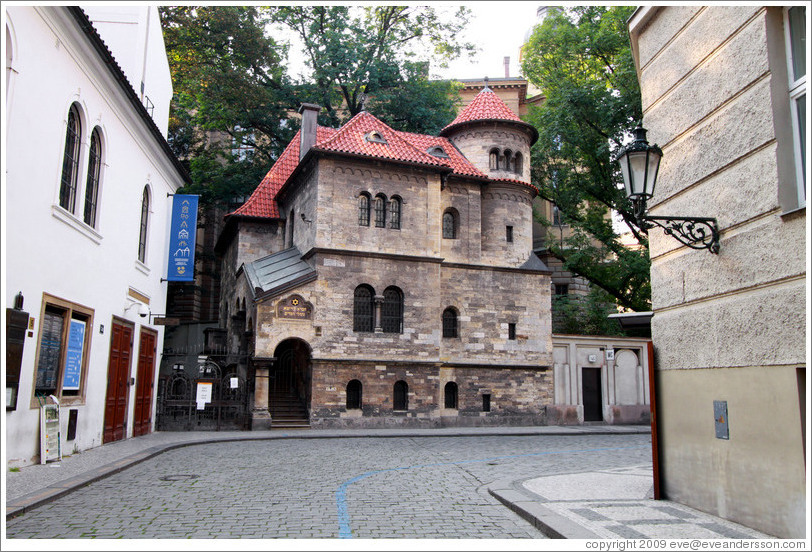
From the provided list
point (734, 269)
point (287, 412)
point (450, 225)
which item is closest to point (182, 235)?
point (287, 412)

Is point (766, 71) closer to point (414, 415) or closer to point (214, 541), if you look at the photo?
point (214, 541)

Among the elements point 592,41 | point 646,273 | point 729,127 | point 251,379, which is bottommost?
point 251,379

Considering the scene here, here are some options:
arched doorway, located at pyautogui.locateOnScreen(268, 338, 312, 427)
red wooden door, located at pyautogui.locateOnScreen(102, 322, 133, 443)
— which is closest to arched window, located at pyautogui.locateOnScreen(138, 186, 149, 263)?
red wooden door, located at pyautogui.locateOnScreen(102, 322, 133, 443)

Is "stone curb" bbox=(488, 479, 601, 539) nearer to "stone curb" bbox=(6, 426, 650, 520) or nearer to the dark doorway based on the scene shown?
"stone curb" bbox=(6, 426, 650, 520)

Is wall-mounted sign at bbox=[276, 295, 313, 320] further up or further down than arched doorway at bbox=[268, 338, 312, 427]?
further up

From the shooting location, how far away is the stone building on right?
6047mm

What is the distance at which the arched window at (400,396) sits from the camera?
23.1 m

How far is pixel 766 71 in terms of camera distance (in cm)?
643

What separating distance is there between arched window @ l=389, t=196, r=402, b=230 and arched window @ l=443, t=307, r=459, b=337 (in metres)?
4.08

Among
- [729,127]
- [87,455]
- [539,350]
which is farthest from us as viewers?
[539,350]

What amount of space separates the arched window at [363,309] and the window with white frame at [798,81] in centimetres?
1786

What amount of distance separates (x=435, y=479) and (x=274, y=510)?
12.0 feet

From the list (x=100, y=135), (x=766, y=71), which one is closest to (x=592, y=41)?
(x=100, y=135)

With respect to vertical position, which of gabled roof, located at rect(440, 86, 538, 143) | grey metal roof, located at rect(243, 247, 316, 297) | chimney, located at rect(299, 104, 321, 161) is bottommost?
grey metal roof, located at rect(243, 247, 316, 297)
